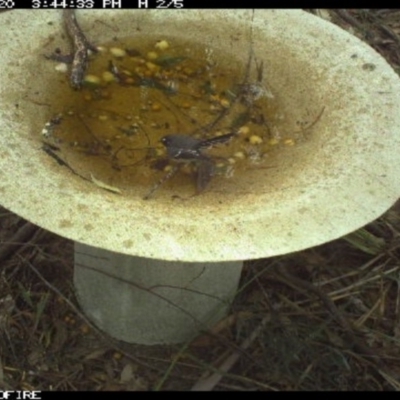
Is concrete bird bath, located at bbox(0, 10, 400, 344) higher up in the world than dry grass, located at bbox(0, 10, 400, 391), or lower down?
higher up

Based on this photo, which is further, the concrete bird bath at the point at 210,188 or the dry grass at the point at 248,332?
the dry grass at the point at 248,332

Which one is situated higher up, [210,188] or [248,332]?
[210,188]

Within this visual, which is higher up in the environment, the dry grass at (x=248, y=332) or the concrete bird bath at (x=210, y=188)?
the concrete bird bath at (x=210, y=188)

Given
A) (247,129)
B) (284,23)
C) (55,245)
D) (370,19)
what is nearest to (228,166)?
(247,129)

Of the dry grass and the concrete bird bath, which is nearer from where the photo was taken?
the concrete bird bath
